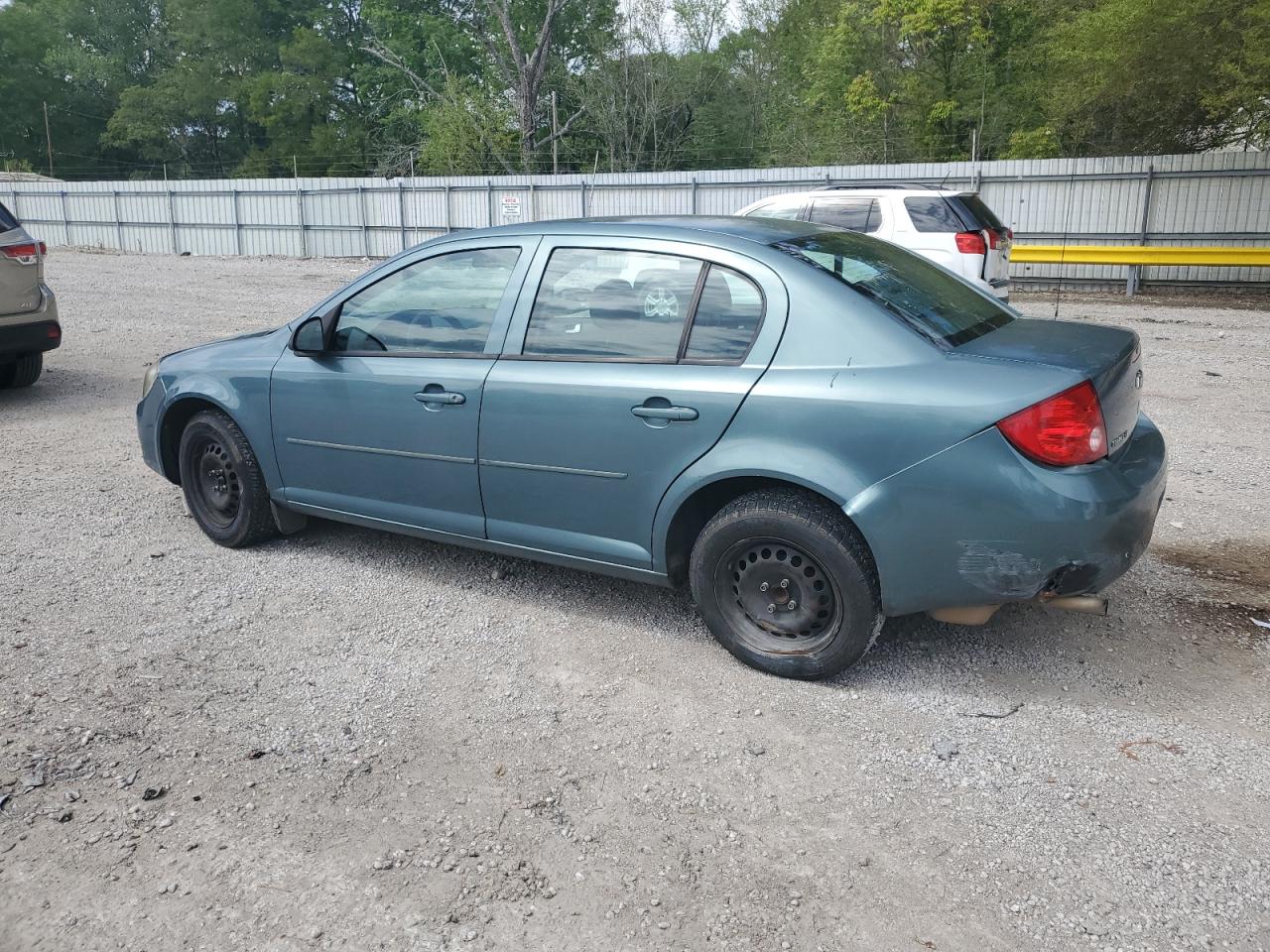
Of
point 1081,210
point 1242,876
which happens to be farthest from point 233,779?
point 1081,210

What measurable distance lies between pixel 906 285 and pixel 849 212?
386 inches

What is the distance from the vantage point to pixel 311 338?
4.83 m

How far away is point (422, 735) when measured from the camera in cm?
→ 361

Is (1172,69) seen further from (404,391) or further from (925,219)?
(404,391)

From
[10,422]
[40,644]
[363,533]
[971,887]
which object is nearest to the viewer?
[971,887]

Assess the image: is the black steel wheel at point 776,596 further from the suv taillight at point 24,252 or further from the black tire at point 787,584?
the suv taillight at point 24,252

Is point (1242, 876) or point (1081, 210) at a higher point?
point (1081, 210)

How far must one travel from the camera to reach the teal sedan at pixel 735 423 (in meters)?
3.51

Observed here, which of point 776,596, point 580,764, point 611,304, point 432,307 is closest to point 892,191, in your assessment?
point 432,307

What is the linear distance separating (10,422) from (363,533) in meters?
4.55

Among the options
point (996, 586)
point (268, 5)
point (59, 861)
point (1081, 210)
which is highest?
point (268, 5)

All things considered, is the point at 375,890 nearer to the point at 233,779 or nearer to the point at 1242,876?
the point at 233,779

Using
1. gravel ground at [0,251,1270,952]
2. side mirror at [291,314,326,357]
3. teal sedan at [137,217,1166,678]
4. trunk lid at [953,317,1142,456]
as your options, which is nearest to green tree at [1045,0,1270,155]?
trunk lid at [953,317,1142,456]

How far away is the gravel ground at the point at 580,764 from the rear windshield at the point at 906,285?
123 cm
